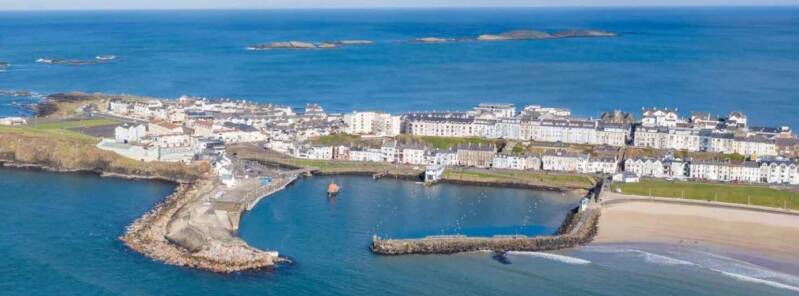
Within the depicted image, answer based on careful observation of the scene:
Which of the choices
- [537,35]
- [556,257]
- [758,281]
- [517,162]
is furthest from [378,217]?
[537,35]

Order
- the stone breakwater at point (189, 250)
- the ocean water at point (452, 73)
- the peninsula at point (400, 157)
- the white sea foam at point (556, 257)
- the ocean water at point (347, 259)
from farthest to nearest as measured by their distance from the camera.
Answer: the ocean water at point (452, 73) → the peninsula at point (400, 157) → the white sea foam at point (556, 257) → the stone breakwater at point (189, 250) → the ocean water at point (347, 259)

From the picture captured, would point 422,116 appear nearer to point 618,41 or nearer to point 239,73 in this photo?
point 239,73

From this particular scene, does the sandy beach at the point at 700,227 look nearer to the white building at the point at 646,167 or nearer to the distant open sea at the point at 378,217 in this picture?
the distant open sea at the point at 378,217

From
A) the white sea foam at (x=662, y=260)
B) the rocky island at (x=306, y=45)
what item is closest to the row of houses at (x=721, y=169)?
the white sea foam at (x=662, y=260)

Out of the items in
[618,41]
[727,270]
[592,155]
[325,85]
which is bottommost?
[727,270]

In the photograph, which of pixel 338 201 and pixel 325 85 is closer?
pixel 338 201

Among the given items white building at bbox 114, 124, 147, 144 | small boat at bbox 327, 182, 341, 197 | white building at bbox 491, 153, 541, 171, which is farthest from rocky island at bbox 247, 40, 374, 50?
small boat at bbox 327, 182, 341, 197

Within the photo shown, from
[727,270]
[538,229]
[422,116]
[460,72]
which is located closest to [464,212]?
[538,229]

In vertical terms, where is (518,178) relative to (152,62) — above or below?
below
